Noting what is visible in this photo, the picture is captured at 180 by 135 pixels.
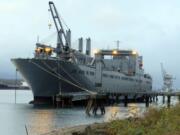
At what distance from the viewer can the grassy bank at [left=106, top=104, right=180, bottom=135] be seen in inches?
711

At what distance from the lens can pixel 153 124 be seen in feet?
68.9

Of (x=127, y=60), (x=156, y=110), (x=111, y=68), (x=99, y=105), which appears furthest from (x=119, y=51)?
(x=156, y=110)

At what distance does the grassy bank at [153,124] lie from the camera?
1806cm

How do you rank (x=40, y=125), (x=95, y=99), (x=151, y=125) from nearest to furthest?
(x=151, y=125), (x=40, y=125), (x=95, y=99)

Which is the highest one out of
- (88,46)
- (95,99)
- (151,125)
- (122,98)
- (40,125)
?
(88,46)

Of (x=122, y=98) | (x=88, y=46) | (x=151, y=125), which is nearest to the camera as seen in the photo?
(x=151, y=125)

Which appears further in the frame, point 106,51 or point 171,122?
point 106,51

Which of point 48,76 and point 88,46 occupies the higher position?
point 88,46

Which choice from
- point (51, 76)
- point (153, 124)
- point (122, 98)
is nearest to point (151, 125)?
point (153, 124)

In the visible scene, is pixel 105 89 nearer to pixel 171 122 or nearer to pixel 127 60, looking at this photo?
pixel 127 60

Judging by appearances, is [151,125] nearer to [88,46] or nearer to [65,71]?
[65,71]

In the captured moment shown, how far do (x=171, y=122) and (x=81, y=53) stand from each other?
95.3 meters

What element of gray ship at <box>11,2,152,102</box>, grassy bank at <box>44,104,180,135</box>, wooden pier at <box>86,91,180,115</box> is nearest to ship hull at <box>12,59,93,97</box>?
gray ship at <box>11,2,152,102</box>

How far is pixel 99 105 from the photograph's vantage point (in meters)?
78.1
